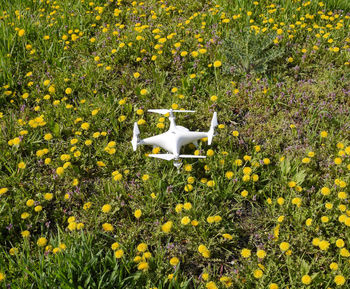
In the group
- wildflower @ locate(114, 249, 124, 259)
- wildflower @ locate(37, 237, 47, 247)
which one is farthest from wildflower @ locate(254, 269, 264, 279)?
wildflower @ locate(37, 237, 47, 247)

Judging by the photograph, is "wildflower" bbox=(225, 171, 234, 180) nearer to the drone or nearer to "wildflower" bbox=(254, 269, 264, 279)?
the drone

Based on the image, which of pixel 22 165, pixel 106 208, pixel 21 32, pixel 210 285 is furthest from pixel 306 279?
pixel 21 32

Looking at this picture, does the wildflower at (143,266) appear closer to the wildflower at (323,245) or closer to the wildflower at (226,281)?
the wildflower at (226,281)

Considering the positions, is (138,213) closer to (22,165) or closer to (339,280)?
(22,165)

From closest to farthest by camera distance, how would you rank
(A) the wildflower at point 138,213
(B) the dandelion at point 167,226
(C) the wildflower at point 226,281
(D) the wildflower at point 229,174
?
(C) the wildflower at point 226,281, (B) the dandelion at point 167,226, (A) the wildflower at point 138,213, (D) the wildflower at point 229,174

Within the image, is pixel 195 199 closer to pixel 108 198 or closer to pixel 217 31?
pixel 108 198

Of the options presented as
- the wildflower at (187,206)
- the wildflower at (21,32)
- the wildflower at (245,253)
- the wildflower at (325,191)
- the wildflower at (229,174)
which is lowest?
the wildflower at (245,253)

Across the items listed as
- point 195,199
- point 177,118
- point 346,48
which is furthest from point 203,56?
point 195,199

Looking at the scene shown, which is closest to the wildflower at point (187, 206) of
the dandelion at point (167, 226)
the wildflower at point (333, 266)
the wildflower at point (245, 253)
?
the dandelion at point (167, 226)

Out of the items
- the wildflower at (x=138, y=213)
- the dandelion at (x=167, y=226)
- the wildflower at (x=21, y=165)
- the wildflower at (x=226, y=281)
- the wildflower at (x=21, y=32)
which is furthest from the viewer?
the wildflower at (x=21, y=32)
